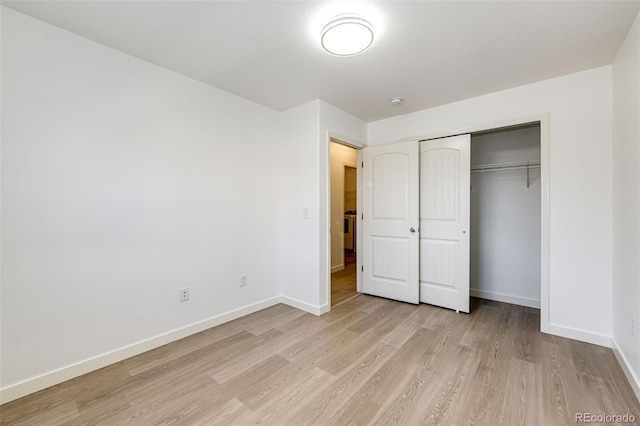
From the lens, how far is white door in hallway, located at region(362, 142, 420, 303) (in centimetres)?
333

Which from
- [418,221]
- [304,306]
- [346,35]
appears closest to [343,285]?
[304,306]

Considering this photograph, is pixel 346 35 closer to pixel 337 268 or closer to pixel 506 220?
pixel 506 220

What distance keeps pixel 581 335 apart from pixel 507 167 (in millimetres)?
1930

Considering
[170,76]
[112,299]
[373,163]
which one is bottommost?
[112,299]

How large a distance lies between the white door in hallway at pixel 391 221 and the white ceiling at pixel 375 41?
3.18ft

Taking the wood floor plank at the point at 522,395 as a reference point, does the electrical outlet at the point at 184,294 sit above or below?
above

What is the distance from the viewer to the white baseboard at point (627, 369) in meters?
1.68

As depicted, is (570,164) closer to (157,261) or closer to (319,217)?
(319,217)

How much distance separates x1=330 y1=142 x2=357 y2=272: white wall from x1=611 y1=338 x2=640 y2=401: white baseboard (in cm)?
362

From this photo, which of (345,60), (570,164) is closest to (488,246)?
(570,164)

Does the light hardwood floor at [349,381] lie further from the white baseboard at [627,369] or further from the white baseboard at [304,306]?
the white baseboard at [304,306]

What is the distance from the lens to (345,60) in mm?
2227

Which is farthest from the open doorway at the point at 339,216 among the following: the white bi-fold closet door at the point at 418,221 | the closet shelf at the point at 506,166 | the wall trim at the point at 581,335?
the wall trim at the point at 581,335

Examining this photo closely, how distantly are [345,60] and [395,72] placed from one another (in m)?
0.51
